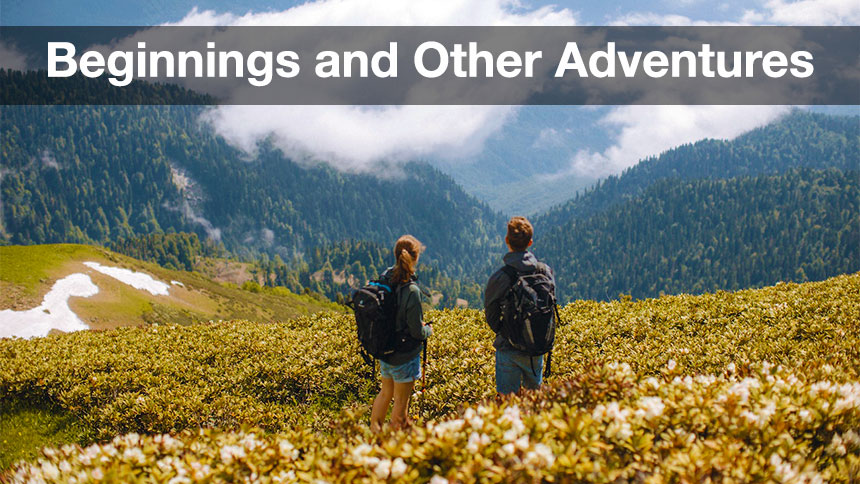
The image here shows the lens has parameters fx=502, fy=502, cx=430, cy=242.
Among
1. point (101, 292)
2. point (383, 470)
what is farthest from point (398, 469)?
point (101, 292)

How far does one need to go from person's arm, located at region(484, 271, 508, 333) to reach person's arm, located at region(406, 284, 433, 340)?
112 cm

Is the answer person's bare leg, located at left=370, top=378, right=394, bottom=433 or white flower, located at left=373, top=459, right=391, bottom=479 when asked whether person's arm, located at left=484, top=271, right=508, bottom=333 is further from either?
white flower, located at left=373, top=459, right=391, bottom=479

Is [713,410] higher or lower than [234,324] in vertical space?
higher

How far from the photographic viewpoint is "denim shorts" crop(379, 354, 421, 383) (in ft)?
28.6

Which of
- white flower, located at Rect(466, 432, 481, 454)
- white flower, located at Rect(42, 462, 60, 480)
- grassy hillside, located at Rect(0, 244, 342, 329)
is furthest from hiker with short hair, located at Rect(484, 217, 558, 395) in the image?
grassy hillside, located at Rect(0, 244, 342, 329)

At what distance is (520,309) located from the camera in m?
7.79

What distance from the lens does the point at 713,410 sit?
4.95 meters

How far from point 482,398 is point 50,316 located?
91.1m

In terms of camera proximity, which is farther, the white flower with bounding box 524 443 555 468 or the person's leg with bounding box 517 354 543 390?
the person's leg with bounding box 517 354 543 390

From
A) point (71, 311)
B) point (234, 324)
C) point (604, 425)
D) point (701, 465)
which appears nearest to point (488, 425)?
point (604, 425)

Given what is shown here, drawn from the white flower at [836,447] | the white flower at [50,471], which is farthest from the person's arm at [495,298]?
the white flower at [50,471]

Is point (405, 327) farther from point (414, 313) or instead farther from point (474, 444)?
point (474, 444)

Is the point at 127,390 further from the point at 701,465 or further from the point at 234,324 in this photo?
the point at 701,465

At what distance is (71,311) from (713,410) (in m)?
101
